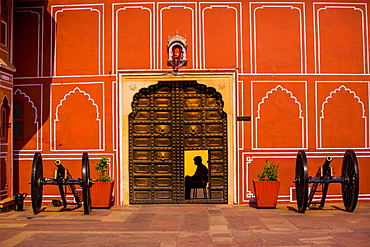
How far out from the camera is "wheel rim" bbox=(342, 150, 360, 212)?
8820 mm

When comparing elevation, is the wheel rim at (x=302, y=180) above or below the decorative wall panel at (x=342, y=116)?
below

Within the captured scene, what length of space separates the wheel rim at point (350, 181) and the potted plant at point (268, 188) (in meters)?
1.35

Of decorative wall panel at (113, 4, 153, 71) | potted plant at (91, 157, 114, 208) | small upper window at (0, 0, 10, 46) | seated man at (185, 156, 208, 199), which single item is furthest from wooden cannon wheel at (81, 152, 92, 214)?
small upper window at (0, 0, 10, 46)

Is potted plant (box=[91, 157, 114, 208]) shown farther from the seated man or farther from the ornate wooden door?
the seated man

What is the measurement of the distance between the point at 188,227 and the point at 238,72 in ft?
13.6

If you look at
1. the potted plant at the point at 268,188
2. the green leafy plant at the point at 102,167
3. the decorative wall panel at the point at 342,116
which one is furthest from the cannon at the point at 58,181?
the decorative wall panel at the point at 342,116

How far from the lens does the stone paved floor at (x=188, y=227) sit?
269 inches

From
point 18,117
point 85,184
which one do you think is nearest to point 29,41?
point 18,117

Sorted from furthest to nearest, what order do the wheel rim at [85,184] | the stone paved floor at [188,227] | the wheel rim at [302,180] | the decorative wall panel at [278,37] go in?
the decorative wall panel at [278,37] → the wheel rim at [85,184] → the wheel rim at [302,180] → the stone paved floor at [188,227]

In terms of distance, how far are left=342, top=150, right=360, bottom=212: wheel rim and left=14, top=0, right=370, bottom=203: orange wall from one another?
1.31m

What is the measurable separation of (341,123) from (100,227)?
5.84 meters

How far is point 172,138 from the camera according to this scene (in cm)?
1088

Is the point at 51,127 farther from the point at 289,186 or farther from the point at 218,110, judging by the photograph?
the point at 289,186

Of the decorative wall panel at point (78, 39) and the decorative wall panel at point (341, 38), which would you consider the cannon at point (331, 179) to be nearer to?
the decorative wall panel at point (341, 38)
